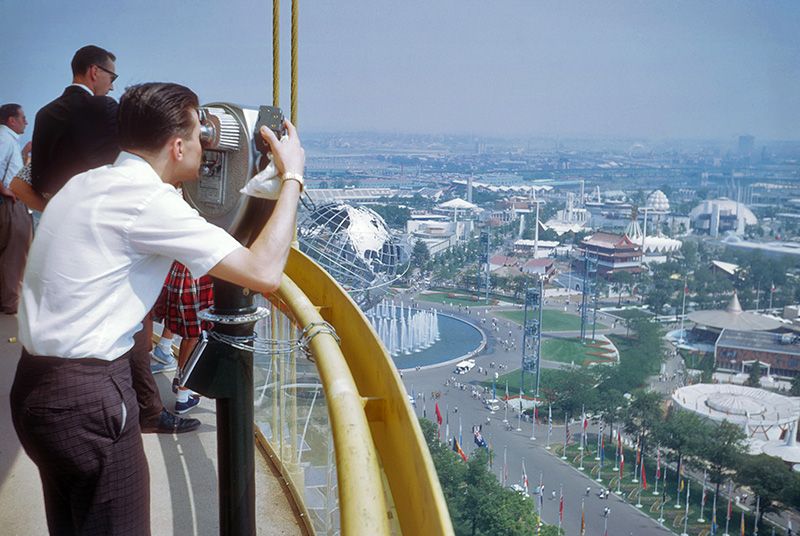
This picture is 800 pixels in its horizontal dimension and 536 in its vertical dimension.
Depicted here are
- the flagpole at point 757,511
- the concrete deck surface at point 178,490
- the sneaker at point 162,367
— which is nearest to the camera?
the concrete deck surface at point 178,490

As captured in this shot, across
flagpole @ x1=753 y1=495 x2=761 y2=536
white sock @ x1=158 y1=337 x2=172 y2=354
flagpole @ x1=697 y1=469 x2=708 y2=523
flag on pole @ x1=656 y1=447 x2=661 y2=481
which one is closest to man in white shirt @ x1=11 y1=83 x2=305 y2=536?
white sock @ x1=158 y1=337 x2=172 y2=354

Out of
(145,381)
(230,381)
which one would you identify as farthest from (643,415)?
(230,381)

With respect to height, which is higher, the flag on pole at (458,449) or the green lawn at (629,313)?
the green lawn at (629,313)

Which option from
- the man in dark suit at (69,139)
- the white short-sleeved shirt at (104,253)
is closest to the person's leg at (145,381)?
the man in dark suit at (69,139)

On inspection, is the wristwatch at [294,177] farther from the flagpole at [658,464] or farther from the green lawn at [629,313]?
the green lawn at [629,313]

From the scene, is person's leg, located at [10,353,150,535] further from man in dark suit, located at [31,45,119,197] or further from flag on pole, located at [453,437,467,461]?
flag on pole, located at [453,437,467,461]

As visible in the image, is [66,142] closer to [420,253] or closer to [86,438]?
[86,438]
